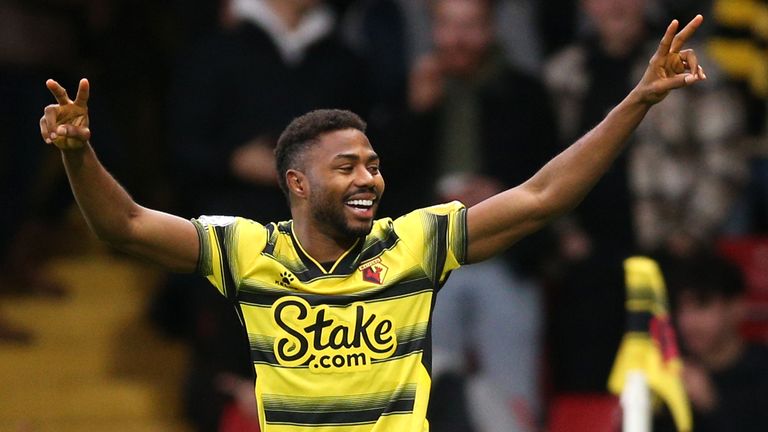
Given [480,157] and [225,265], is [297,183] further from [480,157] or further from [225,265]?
[480,157]

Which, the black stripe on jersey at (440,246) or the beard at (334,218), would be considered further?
the black stripe on jersey at (440,246)

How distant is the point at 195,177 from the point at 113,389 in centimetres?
161

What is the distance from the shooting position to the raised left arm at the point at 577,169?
5031 millimetres

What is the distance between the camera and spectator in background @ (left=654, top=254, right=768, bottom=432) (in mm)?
8344

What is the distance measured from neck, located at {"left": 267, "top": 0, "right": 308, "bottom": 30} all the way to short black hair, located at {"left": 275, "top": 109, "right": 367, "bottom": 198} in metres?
3.20

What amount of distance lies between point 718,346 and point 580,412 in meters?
0.81

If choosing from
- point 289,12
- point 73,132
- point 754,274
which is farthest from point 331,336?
point 754,274

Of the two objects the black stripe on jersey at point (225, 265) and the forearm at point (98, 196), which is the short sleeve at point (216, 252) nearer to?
the black stripe on jersey at point (225, 265)

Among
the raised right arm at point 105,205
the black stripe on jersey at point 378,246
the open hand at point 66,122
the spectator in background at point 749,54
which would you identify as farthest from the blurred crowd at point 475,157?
the open hand at point 66,122

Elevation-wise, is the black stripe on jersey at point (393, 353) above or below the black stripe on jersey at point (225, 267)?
below


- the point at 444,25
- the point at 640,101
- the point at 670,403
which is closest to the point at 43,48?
the point at 444,25

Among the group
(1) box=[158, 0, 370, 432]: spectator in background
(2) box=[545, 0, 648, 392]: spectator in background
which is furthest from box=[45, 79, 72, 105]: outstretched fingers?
(2) box=[545, 0, 648, 392]: spectator in background

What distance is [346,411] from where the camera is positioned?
16.8 feet

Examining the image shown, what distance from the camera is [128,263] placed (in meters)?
10.2
